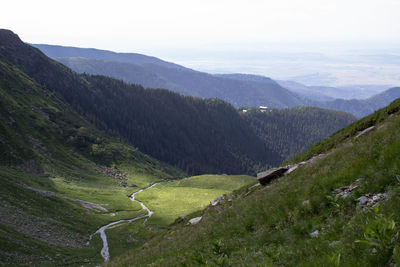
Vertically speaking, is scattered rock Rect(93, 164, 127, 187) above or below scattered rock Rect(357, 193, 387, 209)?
below

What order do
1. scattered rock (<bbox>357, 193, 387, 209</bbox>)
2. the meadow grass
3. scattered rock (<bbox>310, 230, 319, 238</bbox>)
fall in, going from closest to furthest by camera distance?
scattered rock (<bbox>357, 193, 387, 209</bbox>) → scattered rock (<bbox>310, 230, 319, 238</bbox>) → the meadow grass

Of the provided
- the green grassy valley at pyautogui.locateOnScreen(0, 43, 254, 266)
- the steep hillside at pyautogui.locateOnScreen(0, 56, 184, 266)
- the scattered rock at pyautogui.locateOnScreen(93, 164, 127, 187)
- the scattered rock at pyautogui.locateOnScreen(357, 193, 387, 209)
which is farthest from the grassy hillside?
the scattered rock at pyautogui.locateOnScreen(93, 164, 127, 187)

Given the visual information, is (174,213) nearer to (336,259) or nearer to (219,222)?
(219,222)

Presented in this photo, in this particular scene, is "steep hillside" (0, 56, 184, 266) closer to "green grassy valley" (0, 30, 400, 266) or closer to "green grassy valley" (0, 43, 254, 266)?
"green grassy valley" (0, 43, 254, 266)

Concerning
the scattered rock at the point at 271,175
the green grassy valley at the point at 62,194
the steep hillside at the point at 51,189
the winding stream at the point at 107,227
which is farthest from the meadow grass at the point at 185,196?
the scattered rock at the point at 271,175

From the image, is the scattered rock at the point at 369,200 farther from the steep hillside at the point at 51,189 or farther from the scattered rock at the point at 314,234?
the steep hillside at the point at 51,189

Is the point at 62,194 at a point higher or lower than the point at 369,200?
lower

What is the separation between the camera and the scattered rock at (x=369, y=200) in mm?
10117

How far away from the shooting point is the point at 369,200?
1059 cm

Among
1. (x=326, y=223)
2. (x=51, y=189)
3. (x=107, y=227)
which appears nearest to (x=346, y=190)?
(x=326, y=223)

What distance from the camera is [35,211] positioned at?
69.2 metres

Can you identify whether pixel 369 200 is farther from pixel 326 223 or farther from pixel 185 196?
pixel 185 196

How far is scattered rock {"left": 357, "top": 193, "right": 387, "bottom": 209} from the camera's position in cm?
1012

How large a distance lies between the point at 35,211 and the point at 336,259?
76715mm
